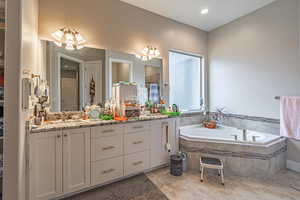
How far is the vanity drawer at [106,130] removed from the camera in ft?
6.59

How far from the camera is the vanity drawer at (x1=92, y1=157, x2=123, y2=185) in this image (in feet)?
6.65

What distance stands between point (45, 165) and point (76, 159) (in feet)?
1.03

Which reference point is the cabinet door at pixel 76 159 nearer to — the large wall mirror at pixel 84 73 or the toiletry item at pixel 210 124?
the large wall mirror at pixel 84 73

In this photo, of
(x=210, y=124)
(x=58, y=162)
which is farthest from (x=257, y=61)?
(x=58, y=162)

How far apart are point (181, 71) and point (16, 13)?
3232mm

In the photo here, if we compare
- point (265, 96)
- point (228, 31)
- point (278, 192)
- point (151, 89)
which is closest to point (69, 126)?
point (151, 89)

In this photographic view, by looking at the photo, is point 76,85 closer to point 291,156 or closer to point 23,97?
point 23,97

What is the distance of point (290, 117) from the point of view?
8.83 ft

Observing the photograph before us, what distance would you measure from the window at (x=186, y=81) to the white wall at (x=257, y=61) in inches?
14.0

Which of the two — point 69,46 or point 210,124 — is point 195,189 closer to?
point 210,124

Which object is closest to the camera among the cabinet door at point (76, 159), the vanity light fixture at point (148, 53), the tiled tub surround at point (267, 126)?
the cabinet door at point (76, 159)

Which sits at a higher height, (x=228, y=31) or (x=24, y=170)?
(x=228, y=31)

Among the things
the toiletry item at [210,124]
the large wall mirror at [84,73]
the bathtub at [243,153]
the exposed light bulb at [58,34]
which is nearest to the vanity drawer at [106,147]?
the large wall mirror at [84,73]

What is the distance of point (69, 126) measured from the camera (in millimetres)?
1835
